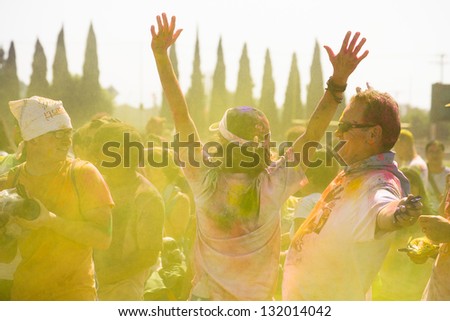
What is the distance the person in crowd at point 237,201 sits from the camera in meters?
3.33

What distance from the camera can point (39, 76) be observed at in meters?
33.8

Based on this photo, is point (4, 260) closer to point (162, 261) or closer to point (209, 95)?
point (162, 261)

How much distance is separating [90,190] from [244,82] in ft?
136

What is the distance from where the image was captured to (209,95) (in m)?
47.7

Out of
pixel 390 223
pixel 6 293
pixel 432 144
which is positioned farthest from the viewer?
pixel 432 144

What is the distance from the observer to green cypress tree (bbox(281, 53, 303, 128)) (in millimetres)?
46906

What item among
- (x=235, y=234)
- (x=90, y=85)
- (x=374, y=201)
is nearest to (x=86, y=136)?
(x=235, y=234)

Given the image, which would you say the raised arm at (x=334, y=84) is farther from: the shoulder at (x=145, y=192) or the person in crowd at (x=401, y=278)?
the person in crowd at (x=401, y=278)

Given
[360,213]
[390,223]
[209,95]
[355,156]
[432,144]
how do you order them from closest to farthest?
[390,223]
[360,213]
[355,156]
[432,144]
[209,95]

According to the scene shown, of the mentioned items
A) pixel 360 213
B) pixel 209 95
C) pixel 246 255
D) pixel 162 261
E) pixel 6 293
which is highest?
pixel 360 213

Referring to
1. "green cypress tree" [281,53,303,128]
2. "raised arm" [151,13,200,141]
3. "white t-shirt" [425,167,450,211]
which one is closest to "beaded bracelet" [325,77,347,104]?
"raised arm" [151,13,200,141]
